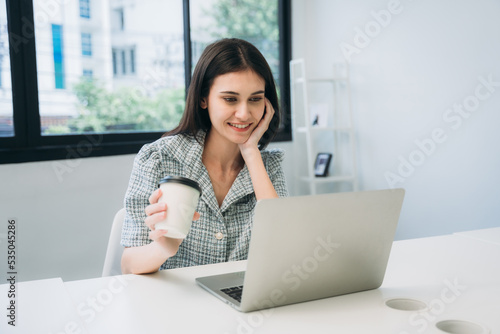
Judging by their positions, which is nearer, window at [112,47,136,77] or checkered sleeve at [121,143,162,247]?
checkered sleeve at [121,143,162,247]

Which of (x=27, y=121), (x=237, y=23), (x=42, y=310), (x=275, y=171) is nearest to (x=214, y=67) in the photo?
(x=275, y=171)

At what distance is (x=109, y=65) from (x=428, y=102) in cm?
183

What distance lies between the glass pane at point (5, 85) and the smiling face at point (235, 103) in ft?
5.00

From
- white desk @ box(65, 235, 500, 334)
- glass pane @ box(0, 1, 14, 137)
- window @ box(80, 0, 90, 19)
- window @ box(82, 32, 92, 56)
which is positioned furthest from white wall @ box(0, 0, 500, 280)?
white desk @ box(65, 235, 500, 334)

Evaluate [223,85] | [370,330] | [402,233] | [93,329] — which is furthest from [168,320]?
[402,233]

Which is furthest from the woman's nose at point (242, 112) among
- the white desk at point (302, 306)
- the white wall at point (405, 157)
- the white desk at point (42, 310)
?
the white wall at point (405, 157)

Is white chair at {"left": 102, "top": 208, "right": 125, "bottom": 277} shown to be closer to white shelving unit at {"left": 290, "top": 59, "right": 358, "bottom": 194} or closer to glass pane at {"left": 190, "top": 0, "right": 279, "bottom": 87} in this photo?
white shelving unit at {"left": 290, "top": 59, "right": 358, "bottom": 194}

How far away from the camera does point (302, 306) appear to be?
0.95 m

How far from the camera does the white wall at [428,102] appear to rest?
238 cm

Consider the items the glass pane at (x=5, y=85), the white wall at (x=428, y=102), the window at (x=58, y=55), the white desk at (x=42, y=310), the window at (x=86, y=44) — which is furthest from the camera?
the window at (x=86, y=44)

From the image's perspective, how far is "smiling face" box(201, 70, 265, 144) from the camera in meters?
1.50

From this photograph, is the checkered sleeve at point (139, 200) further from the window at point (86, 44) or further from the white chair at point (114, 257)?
the window at point (86, 44)

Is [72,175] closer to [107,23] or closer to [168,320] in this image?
[107,23]

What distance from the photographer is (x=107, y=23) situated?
2.88m
